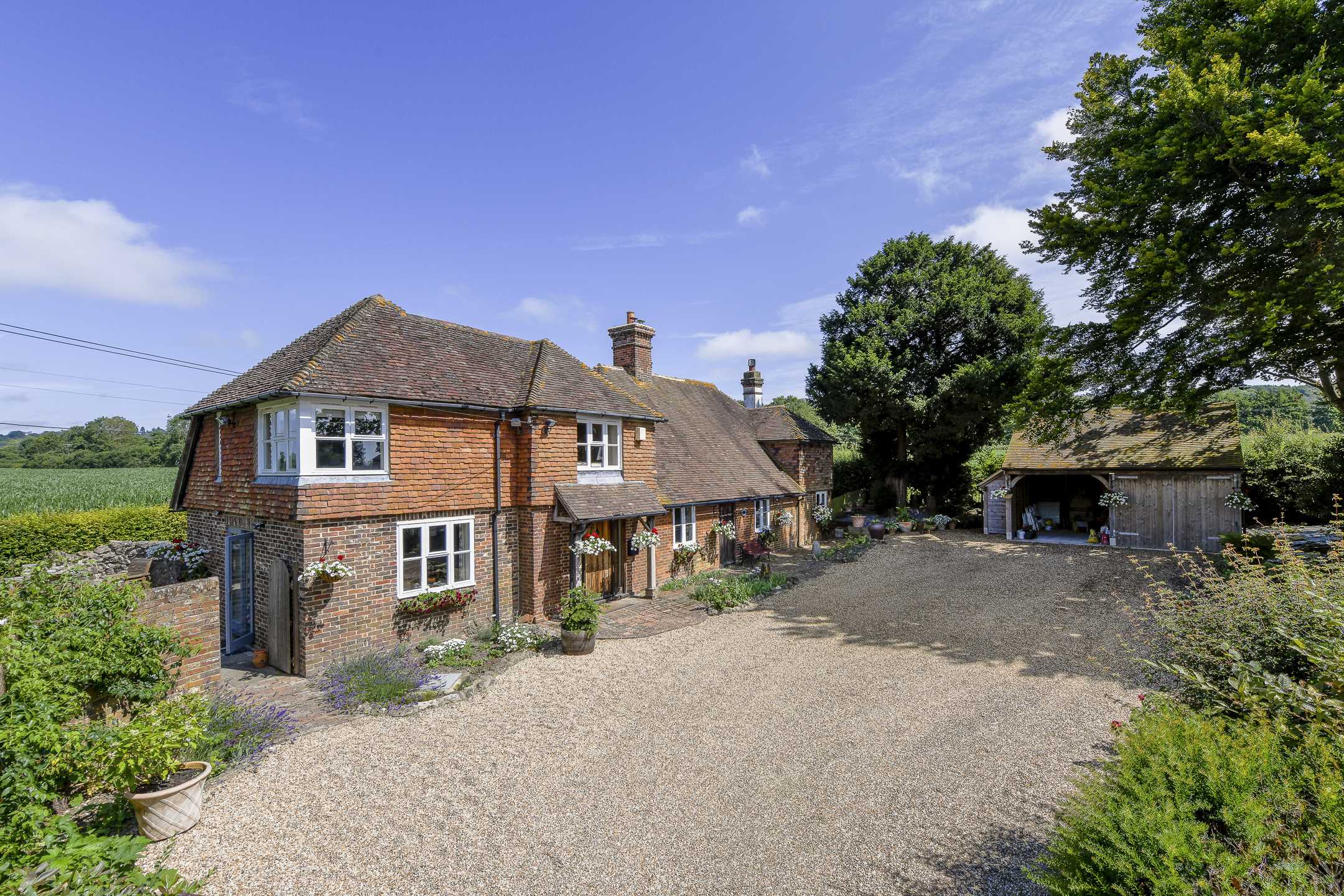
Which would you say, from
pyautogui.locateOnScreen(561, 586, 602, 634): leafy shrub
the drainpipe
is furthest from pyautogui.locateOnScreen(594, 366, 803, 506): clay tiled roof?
pyautogui.locateOnScreen(561, 586, 602, 634): leafy shrub

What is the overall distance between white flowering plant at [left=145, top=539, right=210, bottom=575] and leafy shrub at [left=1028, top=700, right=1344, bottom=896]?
16.6 meters

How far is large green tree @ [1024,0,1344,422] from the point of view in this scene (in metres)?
11.8

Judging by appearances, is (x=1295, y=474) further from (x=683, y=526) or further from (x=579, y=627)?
(x=579, y=627)

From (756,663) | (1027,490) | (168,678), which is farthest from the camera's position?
(1027,490)

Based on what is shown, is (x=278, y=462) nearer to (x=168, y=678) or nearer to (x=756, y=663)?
(x=168, y=678)

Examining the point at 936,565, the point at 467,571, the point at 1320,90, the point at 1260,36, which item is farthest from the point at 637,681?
the point at 1260,36

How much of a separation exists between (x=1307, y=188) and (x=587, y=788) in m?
19.0

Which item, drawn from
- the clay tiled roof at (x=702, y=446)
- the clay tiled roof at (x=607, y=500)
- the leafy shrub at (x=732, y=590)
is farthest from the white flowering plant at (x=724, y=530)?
the clay tiled roof at (x=607, y=500)

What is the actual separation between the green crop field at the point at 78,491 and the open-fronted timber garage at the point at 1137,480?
1475 inches

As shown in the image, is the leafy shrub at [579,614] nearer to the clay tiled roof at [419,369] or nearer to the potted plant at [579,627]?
the potted plant at [579,627]

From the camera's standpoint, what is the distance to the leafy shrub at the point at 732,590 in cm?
1462

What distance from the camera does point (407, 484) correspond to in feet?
37.2

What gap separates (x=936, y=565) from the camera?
749 inches

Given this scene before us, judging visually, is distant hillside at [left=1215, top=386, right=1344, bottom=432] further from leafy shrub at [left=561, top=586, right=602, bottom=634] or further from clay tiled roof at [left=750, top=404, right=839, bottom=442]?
leafy shrub at [left=561, top=586, right=602, bottom=634]
